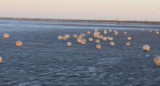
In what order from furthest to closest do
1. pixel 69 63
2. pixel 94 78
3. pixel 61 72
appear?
1. pixel 69 63
2. pixel 61 72
3. pixel 94 78

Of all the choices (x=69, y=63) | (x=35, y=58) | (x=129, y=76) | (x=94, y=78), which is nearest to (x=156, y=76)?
(x=129, y=76)

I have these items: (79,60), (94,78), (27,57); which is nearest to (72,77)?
(94,78)

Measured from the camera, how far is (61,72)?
57.0 feet

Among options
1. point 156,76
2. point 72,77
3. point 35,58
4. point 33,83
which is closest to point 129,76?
point 156,76

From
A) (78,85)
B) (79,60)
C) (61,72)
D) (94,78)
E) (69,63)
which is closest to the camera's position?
(78,85)

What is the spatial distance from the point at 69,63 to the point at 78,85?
6.14 meters

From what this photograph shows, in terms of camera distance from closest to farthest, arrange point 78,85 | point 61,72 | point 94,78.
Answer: point 78,85 < point 94,78 < point 61,72

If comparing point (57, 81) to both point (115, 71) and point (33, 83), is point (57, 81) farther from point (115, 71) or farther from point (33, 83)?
point (115, 71)

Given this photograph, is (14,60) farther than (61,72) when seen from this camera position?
Yes

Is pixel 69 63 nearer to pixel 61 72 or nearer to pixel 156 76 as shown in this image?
pixel 61 72

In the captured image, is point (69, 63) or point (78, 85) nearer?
point (78, 85)

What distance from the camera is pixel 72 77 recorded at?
16125 mm

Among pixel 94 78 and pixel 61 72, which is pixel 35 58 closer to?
pixel 61 72

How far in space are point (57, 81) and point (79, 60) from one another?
6938 mm
